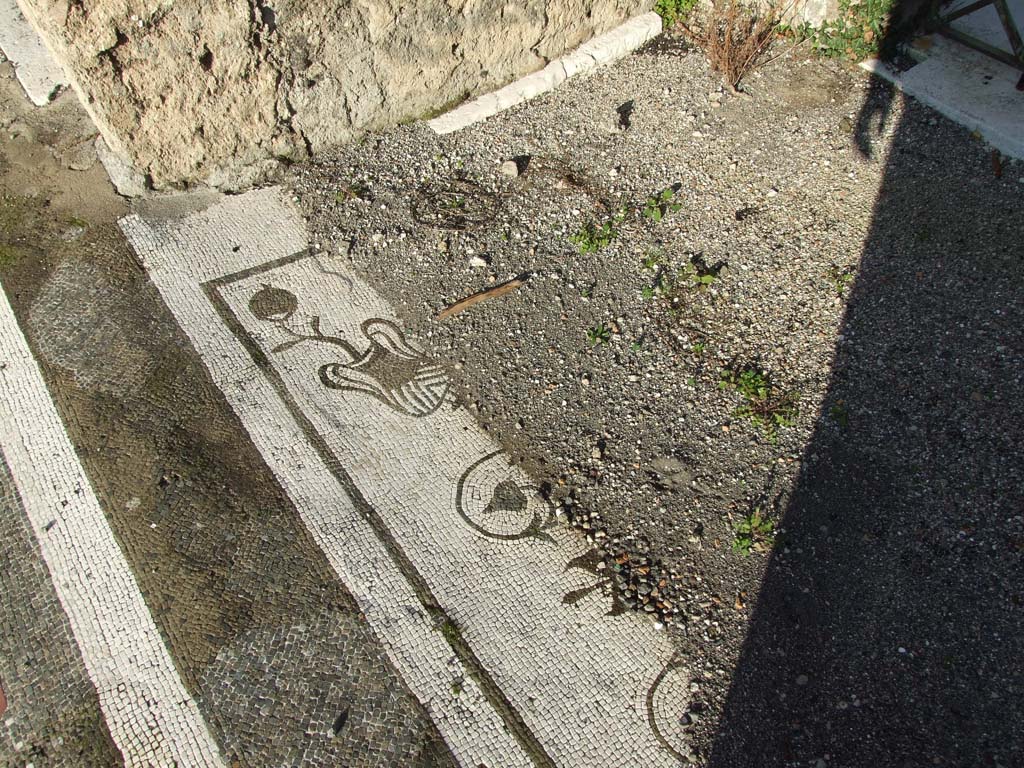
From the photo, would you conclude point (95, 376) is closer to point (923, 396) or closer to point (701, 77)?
point (923, 396)

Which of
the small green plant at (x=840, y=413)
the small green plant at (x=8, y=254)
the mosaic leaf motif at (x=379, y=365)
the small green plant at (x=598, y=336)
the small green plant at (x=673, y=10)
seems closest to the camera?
the small green plant at (x=840, y=413)

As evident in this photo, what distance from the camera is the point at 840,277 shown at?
4992 millimetres

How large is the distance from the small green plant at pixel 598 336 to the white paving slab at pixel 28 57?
484 cm

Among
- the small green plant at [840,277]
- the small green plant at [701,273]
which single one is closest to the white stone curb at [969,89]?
the small green plant at [840,277]

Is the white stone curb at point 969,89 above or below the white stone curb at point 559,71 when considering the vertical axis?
above

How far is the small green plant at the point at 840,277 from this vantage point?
16.2ft

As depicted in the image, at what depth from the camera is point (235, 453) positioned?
4.26 meters

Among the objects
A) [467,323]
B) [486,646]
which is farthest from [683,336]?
[486,646]

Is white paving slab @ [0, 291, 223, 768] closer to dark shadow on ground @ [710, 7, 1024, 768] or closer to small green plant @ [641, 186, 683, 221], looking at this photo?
dark shadow on ground @ [710, 7, 1024, 768]

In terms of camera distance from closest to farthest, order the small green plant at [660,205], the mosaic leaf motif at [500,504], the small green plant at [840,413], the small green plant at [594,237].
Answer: the mosaic leaf motif at [500,504] → the small green plant at [840,413] → the small green plant at [594,237] → the small green plant at [660,205]

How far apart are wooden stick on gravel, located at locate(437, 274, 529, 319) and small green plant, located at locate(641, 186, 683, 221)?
1.07m

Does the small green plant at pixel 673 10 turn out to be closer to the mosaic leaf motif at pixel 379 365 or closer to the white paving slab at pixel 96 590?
the mosaic leaf motif at pixel 379 365

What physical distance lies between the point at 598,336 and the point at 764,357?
1.00 m

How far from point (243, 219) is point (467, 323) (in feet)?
6.42
